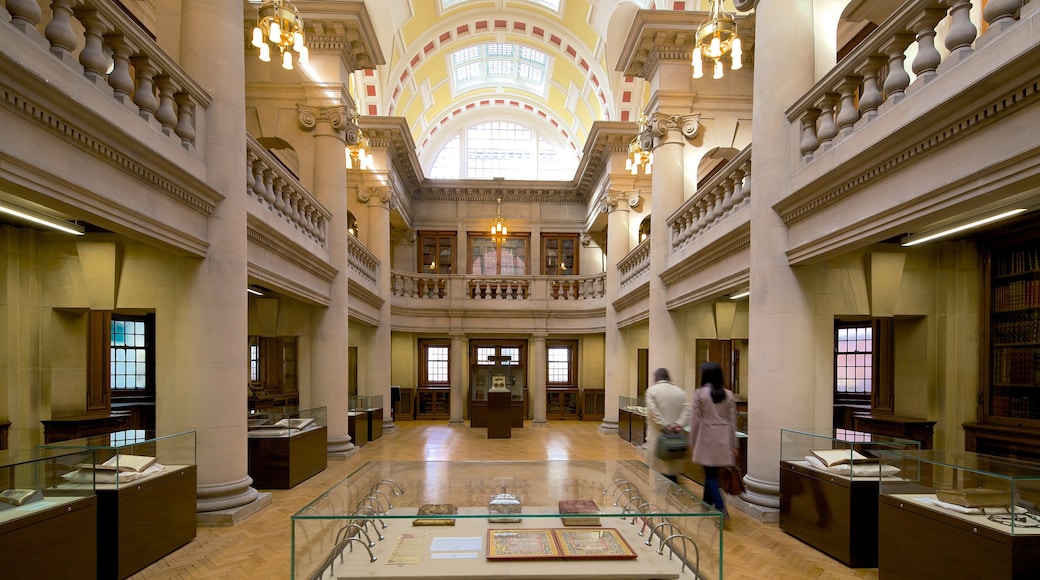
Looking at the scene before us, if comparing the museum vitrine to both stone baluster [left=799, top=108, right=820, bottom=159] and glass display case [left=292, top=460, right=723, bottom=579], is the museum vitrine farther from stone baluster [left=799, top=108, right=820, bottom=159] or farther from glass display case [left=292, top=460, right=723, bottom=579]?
stone baluster [left=799, top=108, right=820, bottom=159]

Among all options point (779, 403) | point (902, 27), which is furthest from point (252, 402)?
point (902, 27)

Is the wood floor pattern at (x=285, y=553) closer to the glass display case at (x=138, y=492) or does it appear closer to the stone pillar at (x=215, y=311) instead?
the glass display case at (x=138, y=492)

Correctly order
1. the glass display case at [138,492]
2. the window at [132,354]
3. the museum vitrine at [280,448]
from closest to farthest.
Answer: the glass display case at [138,492], the museum vitrine at [280,448], the window at [132,354]

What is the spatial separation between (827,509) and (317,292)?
27.3 ft

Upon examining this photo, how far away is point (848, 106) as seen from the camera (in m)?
5.47

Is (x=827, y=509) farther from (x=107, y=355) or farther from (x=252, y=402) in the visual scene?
(x=252, y=402)

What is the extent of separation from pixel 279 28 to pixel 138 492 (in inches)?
191

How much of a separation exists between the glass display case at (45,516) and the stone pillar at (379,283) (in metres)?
11.2

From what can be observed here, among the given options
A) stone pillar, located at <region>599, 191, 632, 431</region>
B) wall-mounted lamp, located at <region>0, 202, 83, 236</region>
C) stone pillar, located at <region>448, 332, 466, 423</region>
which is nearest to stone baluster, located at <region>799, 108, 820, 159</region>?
wall-mounted lamp, located at <region>0, 202, 83, 236</region>

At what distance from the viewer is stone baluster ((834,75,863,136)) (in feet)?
17.7

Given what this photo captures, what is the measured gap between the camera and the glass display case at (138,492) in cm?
469

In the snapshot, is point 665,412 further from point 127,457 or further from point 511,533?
point 127,457

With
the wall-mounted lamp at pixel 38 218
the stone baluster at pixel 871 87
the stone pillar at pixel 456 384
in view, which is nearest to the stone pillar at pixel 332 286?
the wall-mounted lamp at pixel 38 218

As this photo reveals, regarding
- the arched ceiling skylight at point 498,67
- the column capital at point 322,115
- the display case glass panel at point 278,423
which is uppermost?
the arched ceiling skylight at point 498,67
